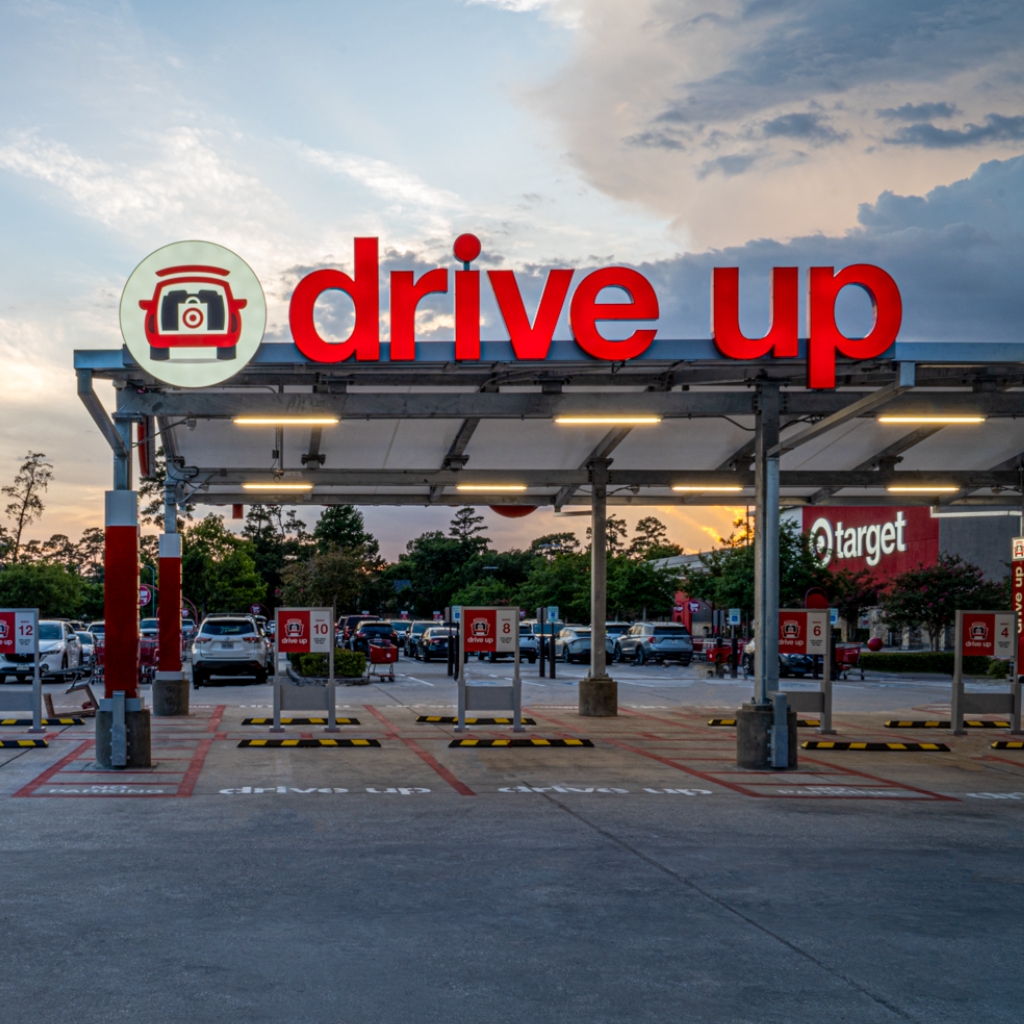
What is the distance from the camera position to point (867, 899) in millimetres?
7832

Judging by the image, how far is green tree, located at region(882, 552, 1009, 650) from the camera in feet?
149

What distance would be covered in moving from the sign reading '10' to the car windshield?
19.4 meters

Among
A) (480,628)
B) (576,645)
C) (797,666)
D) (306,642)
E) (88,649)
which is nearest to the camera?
(480,628)

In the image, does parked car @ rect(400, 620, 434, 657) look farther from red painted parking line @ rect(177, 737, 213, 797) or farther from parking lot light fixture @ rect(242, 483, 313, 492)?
red painted parking line @ rect(177, 737, 213, 797)

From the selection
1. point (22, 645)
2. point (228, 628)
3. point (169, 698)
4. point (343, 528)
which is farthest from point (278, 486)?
point (343, 528)

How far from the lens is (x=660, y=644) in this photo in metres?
49.1

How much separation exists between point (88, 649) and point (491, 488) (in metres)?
21.0

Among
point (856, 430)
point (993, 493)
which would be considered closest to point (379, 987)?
point (856, 430)

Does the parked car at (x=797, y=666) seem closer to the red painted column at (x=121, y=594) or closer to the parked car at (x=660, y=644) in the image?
the parked car at (x=660, y=644)

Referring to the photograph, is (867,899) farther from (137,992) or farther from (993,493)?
(993,493)

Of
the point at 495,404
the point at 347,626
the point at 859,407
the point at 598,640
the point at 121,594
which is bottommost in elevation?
the point at 347,626

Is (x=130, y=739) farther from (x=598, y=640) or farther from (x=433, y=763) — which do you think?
(x=598, y=640)

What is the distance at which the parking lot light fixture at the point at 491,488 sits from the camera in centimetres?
2141

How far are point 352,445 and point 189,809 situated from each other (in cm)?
933
